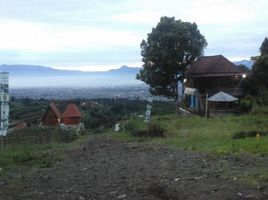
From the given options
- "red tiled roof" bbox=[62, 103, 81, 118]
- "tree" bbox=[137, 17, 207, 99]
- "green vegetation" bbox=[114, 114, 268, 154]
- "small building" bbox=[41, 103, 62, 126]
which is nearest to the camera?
"green vegetation" bbox=[114, 114, 268, 154]

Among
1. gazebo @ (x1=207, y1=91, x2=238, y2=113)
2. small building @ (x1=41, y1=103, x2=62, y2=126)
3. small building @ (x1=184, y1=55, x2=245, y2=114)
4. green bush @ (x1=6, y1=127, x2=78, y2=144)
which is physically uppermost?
small building @ (x1=184, y1=55, x2=245, y2=114)

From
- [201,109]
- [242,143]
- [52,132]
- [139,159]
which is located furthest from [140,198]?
[201,109]

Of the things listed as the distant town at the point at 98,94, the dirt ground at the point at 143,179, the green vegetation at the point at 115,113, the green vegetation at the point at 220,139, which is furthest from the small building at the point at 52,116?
the dirt ground at the point at 143,179

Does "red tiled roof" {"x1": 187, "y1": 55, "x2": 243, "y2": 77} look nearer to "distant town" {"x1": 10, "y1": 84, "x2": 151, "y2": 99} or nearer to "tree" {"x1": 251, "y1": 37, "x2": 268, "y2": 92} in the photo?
"tree" {"x1": 251, "y1": 37, "x2": 268, "y2": 92}

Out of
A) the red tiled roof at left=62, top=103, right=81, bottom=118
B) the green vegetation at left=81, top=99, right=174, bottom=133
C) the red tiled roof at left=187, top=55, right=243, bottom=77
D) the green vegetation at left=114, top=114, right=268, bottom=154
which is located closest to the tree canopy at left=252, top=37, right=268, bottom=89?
the red tiled roof at left=187, top=55, right=243, bottom=77

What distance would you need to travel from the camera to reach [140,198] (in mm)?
8422

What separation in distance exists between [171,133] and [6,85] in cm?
Result: 1006

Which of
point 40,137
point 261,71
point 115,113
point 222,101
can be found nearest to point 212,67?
point 261,71

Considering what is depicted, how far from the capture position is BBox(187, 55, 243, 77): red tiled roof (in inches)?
1667

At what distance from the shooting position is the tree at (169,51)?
144 feet

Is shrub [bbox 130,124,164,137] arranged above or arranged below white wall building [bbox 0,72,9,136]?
below

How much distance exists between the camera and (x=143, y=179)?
1027 centimetres

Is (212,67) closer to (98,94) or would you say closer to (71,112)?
(71,112)

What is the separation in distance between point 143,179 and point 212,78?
3398 cm
